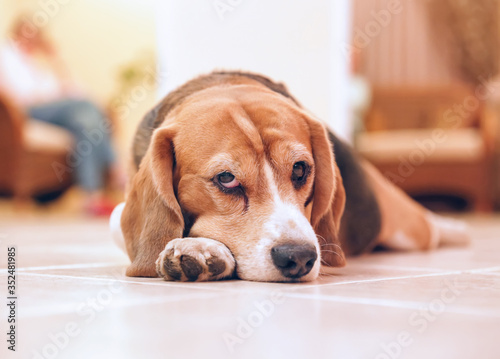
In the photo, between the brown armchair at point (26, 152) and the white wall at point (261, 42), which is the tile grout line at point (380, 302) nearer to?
the white wall at point (261, 42)

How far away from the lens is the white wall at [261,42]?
3.12 metres

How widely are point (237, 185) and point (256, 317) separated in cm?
59

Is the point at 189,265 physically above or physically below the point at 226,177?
below

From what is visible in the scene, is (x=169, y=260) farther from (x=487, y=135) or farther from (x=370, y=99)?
(x=370, y=99)

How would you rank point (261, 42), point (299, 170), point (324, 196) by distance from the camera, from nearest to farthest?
point (299, 170)
point (324, 196)
point (261, 42)

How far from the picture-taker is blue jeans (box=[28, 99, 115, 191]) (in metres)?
8.55

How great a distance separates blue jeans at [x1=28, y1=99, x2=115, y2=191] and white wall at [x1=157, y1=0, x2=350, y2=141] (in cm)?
550

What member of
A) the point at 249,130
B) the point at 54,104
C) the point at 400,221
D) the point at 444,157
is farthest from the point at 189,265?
the point at 54,104

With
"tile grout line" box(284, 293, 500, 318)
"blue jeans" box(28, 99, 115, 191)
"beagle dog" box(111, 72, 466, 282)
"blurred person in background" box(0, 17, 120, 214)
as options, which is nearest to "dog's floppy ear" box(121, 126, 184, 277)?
"beagle dog" box(111, 72, 466, 282)

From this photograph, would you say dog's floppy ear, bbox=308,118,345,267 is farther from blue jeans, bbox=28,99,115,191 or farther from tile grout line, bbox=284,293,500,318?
blue jeans, bbox=28,99,115,191

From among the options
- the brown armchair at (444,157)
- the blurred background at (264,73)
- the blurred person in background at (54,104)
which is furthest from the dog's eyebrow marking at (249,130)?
the brown armchair at (444,157)

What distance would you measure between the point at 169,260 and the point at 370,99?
8124mm

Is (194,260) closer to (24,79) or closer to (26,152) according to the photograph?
(26,152)

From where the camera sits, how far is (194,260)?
5.60 ft
